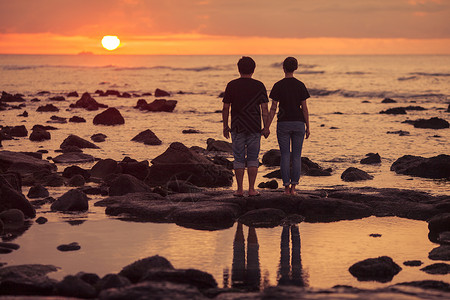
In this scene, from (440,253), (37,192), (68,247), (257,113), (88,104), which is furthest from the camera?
(88,104)

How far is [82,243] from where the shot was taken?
7969mm

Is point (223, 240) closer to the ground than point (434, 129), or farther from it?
closer to the ground

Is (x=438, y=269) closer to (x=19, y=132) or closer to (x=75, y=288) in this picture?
(x=75, y=288)

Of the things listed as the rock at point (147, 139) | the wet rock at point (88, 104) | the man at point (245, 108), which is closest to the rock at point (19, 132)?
the rock at point (147, 139)

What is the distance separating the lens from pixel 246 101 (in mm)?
9750

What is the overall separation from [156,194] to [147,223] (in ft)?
5.82

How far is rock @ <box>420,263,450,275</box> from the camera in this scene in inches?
267

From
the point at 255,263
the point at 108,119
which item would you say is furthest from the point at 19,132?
the point at 255,263

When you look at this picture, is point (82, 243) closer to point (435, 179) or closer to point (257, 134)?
point (257, 134)

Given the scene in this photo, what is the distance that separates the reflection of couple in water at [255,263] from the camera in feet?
21.4

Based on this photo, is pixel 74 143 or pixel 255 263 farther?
pixel 74 143

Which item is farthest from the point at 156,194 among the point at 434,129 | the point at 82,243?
the point at 434,129

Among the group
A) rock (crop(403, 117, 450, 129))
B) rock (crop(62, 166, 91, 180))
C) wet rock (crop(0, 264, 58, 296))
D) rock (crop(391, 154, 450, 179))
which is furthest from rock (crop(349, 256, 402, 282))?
rock (crop(403, 117, 450, 129))

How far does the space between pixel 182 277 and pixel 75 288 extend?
3.16 ft
